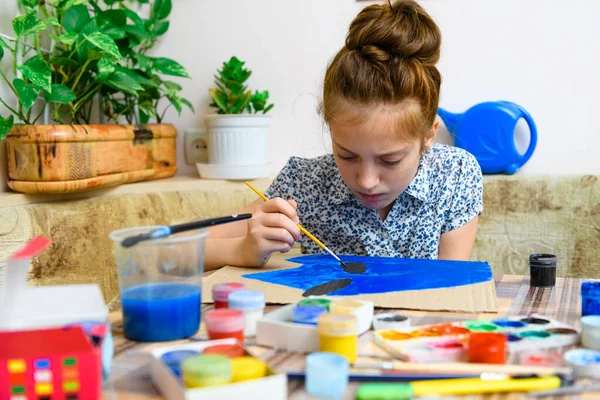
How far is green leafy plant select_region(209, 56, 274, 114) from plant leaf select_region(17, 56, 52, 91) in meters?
0.57

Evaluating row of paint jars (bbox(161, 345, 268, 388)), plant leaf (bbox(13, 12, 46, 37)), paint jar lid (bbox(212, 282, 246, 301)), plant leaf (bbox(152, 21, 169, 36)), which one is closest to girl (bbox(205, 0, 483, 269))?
paint jar lid (bbox(212, 282, 246, 301))

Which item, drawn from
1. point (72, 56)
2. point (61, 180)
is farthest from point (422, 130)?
point (72, 56)

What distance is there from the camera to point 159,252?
720mm

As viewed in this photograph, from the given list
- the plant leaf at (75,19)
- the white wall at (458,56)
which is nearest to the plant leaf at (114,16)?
the plant leaf at (75,19)

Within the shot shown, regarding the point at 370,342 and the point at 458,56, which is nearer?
the point at 370,342

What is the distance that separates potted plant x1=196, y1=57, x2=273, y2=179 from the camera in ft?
6.29

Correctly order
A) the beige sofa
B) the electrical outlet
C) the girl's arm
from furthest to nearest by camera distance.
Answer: the electrical outlet, the beige sofa, the girl's arm

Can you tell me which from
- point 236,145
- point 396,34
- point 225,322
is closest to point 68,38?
point 236,145

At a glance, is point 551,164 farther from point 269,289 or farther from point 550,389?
point 550,389

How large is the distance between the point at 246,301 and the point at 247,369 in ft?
0.63

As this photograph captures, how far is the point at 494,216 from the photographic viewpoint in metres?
1.85

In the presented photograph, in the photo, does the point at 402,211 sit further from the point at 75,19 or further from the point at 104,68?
the point at 75,19

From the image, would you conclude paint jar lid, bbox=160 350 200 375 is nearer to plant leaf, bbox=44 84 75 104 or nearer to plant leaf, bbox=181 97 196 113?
plant leaf, bbox=44 84 75 104

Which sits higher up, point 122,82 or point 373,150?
point 122,82
